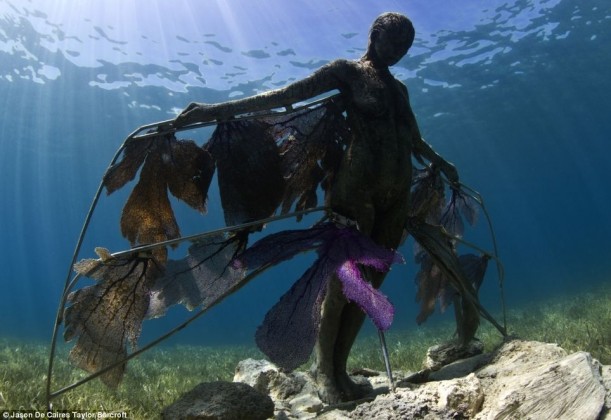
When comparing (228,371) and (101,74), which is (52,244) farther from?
(228,371)

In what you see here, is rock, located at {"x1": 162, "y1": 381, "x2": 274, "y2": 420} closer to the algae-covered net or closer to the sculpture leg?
the algae-covered net

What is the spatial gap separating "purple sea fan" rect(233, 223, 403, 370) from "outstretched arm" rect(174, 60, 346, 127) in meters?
0.90

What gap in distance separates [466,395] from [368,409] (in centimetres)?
52

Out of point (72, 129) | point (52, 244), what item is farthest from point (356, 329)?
point (52, 244)

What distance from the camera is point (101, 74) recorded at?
81.4 ft

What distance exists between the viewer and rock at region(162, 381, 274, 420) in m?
2.45

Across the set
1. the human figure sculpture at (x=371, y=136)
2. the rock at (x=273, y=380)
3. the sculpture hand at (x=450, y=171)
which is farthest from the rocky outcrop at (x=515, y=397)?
the sculpture hand at (x=450, y=171)

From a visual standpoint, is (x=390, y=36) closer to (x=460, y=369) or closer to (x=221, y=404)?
(x=460, y=369)

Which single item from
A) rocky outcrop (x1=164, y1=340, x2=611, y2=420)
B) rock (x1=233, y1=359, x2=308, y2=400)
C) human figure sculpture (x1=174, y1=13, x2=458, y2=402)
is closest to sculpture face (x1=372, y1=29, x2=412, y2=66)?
human figure sculpture (x1=174, y1=13, x2=458, y2=402)

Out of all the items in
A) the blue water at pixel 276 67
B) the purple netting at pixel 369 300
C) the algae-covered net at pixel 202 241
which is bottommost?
the purple netting at pixel 369 300

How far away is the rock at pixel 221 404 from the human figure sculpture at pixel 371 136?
90 centimetres

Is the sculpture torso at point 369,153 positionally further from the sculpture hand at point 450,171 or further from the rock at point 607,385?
the rock at point 607,385

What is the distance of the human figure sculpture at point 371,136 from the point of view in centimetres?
303

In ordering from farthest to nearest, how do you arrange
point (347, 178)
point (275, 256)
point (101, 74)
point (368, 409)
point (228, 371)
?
point (101, 74)
point (228, 371)
point (347, 178)
point (275, 256)
point (368, 409)
